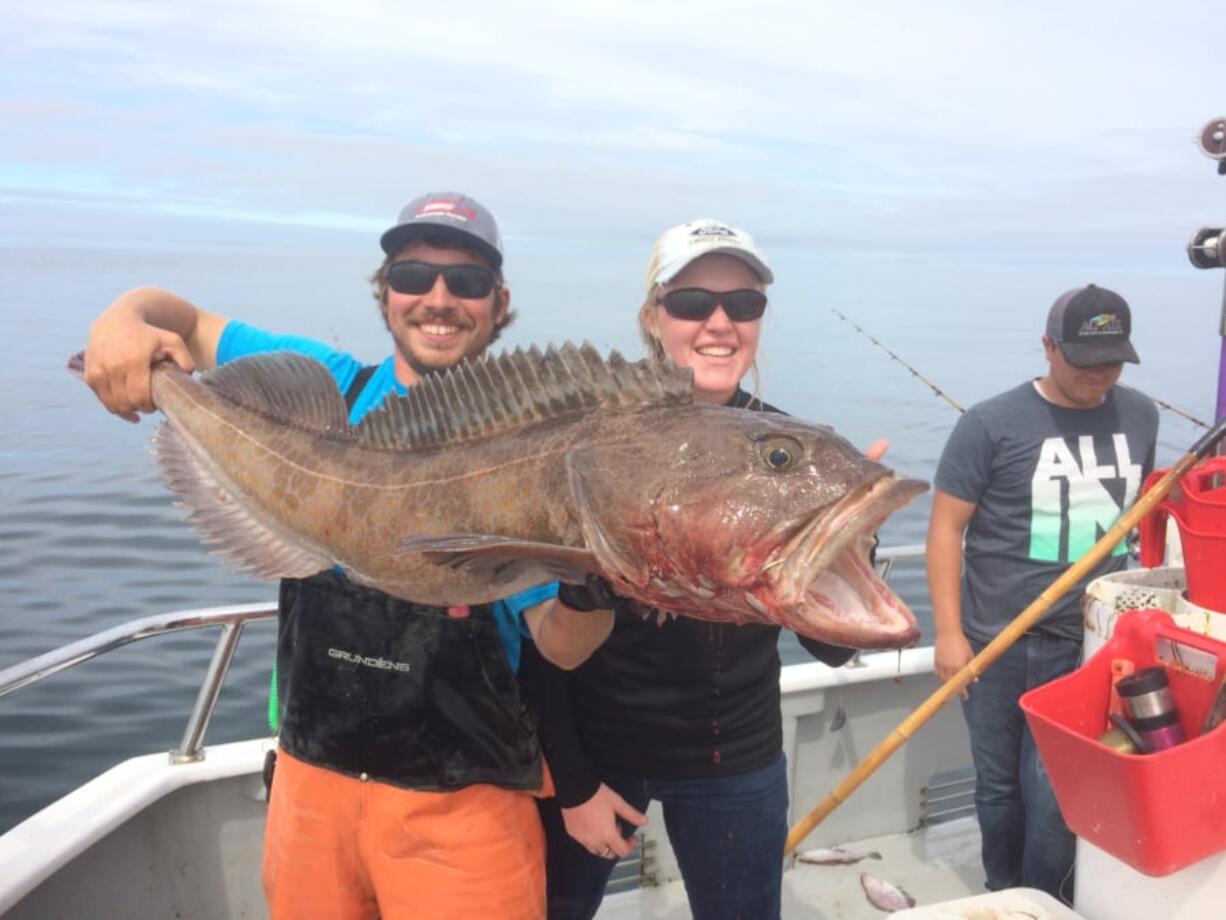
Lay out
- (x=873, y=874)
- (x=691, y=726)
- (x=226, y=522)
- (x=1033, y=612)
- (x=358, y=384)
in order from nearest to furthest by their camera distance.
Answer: (x=226, y=522) < (x=691, y=726) < (x=358, y=384) < (x=1033, y=612) < (x=873, y=874)

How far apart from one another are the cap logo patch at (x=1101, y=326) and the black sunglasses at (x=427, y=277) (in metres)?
2.94

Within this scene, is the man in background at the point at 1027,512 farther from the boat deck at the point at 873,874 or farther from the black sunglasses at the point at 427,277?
the black sunglasses at the point at 427,277

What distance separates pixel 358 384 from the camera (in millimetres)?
2873

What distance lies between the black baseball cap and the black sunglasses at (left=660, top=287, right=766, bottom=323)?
2.10 meters

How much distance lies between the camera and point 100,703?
815 centimetres

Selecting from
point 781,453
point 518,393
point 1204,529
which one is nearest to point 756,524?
point 781,453

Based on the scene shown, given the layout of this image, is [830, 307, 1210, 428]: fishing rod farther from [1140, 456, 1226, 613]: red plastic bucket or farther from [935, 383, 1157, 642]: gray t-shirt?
[1140, 456, 1226, 613]: red plastic bucket

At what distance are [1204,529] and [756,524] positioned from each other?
167 centimetres

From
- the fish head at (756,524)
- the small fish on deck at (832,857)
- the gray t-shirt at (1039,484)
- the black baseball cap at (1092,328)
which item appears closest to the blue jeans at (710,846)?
the fish head at (756,524)

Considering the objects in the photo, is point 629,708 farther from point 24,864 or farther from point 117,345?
point 24,864

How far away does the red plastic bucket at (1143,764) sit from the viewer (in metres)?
2.30

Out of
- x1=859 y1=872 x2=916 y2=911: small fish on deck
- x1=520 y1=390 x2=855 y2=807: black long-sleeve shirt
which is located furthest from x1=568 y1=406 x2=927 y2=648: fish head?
x1=859 y1=872 x2=916 y2=911: small fish on deck

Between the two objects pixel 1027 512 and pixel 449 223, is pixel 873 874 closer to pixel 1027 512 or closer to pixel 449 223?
pixel 1027 512

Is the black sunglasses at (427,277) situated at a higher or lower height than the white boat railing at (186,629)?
higher
